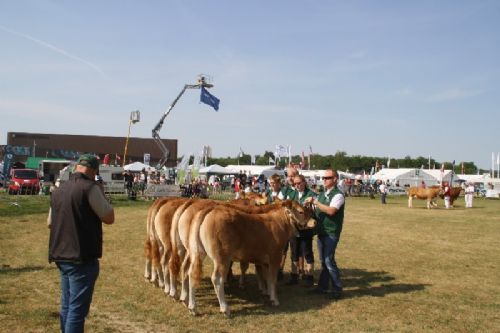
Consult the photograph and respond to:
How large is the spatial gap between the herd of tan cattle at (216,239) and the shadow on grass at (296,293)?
0.27 metres

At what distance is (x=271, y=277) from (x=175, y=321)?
6.03ft

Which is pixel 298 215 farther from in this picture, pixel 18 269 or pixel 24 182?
pixel 24 182

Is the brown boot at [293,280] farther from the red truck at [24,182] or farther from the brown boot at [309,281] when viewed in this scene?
the red truck at [24,182]

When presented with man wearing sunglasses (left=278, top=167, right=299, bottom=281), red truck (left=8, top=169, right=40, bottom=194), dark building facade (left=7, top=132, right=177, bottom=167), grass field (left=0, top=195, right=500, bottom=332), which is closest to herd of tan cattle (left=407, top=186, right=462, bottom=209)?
grass field (left=0, top=195, right=500, bottom=332)

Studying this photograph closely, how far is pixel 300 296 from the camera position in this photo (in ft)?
26.0

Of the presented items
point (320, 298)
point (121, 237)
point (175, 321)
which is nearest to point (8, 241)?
point (121, 237)

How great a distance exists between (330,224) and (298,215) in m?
0.59

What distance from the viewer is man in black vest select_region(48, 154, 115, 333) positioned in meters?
4.46

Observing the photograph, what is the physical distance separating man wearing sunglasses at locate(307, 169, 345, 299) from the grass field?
0.44m

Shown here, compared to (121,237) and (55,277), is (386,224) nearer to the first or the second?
(121,237)

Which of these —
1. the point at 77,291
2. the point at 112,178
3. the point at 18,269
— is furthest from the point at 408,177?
the point at 77,291

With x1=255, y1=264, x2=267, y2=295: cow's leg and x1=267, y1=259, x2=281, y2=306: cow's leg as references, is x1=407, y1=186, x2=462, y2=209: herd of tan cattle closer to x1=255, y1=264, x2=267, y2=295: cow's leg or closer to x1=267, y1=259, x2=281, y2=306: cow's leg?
x1=255, y1=264, x2=267, y2=295: cow's leg

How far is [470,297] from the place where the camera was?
316 inches

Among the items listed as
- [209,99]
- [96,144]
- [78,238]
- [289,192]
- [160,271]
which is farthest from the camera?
[96,144]
